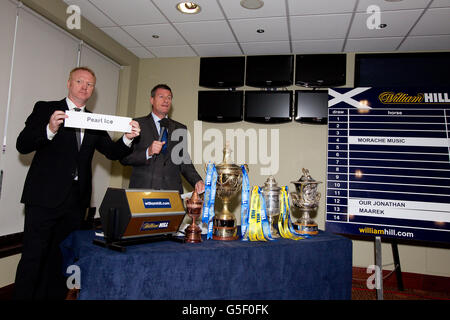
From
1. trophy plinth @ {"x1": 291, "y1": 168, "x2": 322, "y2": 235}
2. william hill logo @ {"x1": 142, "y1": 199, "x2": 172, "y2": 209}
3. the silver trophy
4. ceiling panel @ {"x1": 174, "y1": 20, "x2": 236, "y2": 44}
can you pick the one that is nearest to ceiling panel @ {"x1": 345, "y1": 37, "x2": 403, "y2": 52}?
ceiling panel @ {"x1": 174, "y1": 20, "x2": 236, "y2": 44}

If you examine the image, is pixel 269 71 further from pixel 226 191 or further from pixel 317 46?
pixel 226 191

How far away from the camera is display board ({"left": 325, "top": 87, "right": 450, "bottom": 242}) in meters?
2.60

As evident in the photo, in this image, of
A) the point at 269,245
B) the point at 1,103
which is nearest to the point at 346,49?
the point at 269,245

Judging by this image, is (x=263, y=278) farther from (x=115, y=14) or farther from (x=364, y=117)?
(x=115, y=14)

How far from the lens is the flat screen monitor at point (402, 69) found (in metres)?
3.40

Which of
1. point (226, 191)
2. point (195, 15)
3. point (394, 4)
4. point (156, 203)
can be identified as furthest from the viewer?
point (195, 15)

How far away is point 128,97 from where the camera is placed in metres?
3.97

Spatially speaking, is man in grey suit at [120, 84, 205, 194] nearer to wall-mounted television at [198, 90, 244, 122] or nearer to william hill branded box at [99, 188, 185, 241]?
william hill branded box at [99, 188, 185, 241]

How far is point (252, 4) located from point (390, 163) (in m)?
1.96

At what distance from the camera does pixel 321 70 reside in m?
3.62

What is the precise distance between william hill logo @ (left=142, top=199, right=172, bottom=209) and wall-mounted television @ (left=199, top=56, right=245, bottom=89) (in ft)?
9.01

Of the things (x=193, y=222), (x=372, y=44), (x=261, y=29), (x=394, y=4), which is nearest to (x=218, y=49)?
(x=261, y=29)

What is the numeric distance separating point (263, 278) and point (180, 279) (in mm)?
394

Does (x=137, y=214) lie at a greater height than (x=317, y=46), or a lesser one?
lesser
